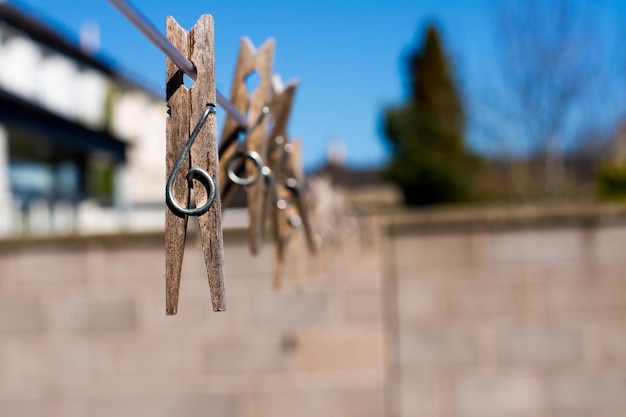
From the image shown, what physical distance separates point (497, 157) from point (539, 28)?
2331 mm

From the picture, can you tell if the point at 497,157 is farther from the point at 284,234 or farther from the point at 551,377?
the point at 284,234

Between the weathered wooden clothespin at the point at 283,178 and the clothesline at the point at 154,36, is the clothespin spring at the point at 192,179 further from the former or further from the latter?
Result: the weathered wooden clothespin at the point at 283,178

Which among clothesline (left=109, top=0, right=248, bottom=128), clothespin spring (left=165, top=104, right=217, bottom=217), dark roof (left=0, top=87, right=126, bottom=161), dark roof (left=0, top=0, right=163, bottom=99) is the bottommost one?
clothespin spring (left=165, top=104, right=217, bottom=217)

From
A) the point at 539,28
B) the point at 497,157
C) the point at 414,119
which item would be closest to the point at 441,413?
the point at 539,28

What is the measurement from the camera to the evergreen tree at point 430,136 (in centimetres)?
1255

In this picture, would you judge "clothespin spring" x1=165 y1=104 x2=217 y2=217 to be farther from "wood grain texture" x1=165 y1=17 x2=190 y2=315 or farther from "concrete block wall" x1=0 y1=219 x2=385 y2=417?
"concrete block wall" x1=0 y1=219 x2=385 y2=417

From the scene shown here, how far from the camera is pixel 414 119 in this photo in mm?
14781

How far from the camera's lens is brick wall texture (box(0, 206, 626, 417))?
2.84m

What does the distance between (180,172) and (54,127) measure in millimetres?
8091

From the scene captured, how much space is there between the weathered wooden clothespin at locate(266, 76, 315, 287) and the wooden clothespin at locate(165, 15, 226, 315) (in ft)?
1.42

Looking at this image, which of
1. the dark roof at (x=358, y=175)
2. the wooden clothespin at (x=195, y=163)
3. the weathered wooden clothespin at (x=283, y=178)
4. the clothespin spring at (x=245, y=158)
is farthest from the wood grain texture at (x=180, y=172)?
the dark roof at (x=358, y=175)

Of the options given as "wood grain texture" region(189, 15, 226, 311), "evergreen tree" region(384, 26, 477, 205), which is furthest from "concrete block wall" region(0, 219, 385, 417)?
"evergreen tree" region(384, 26, 477, 205)

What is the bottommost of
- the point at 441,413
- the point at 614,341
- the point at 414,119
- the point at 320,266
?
the point at 441,413

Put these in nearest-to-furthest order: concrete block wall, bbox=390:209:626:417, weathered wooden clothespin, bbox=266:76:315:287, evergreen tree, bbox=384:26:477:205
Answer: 1. weathered wooden clothespin, bbox=266:76:315:287
2. concrete block wall, bbox=390:209:626:417
3. evergreen tree, bbox=384:26:477:205
